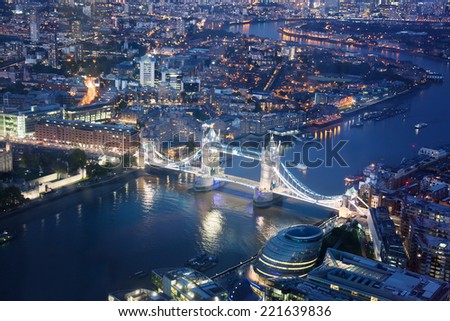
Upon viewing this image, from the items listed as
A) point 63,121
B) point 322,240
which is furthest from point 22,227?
point 63,121

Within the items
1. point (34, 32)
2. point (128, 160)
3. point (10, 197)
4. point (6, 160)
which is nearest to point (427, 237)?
point (10, 197)

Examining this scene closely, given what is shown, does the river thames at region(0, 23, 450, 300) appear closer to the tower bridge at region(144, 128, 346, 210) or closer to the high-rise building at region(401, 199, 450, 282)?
the tower bridge at region(144, 128, 346, 210)

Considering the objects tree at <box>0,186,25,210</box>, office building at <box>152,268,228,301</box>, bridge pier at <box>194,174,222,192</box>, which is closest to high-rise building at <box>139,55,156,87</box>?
bridge pier at <box>194,174,222,192</box>

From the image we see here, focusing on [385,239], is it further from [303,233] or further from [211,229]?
[211,229]

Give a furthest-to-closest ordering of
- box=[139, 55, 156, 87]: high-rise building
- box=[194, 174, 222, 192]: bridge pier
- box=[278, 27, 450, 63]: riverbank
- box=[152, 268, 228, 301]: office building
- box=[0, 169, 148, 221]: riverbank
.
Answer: box=[278, 27, 450, 63]: riverbank, box=[139, 55, 156, 87]: high-rise building, box=[194, 174, 222, 192]: bridge pier, box=[0, 169, 148, 221]: riverbank, box=[152, 268, 228, 301]: office building

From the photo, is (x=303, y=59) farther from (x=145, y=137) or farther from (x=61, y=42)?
(x=145, y=137)

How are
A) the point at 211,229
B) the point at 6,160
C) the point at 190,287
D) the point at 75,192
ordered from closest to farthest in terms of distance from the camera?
the point at 190,287, the point at 211,229, the point at 75,192, the point at 6,160
